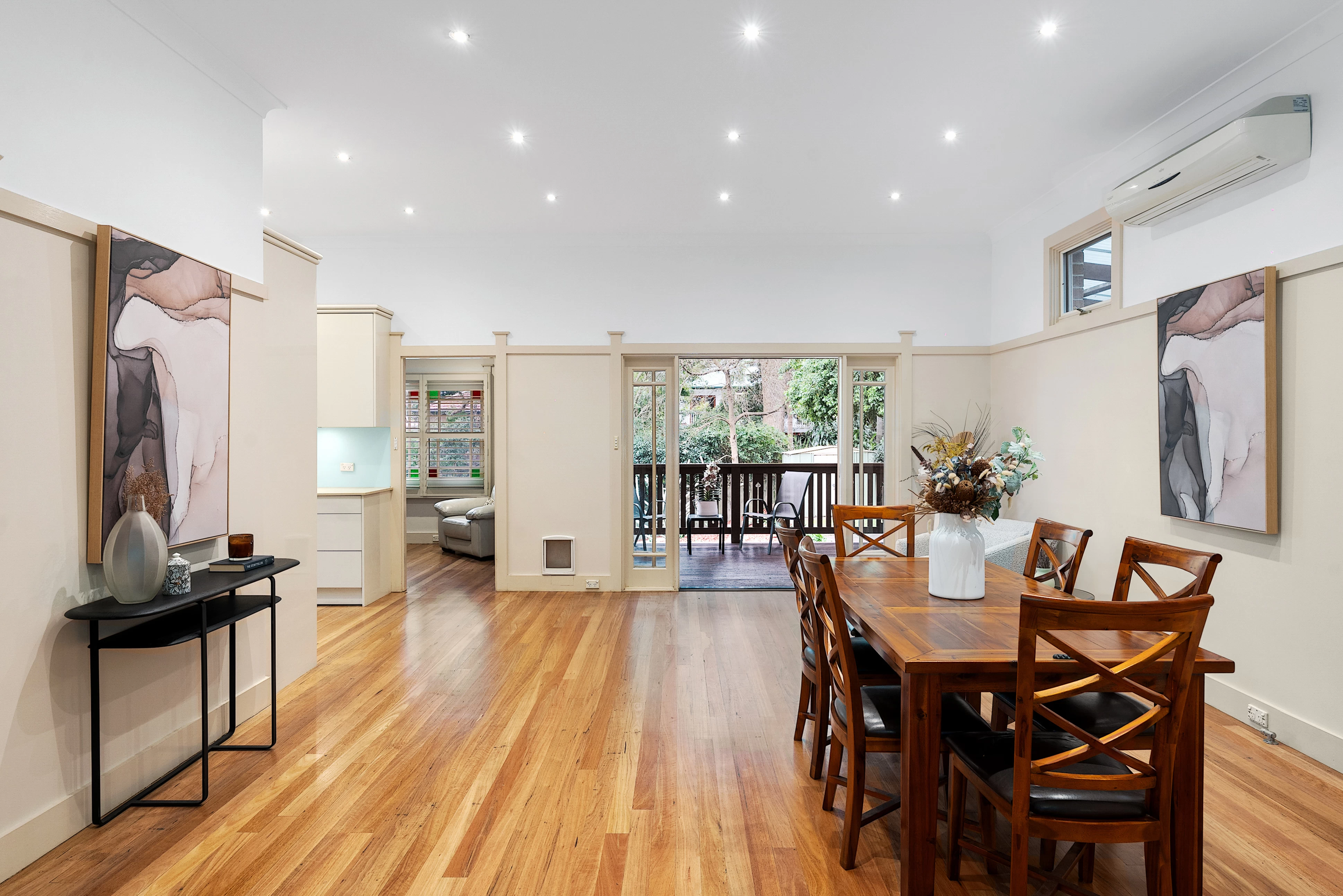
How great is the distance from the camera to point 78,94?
7.10ft

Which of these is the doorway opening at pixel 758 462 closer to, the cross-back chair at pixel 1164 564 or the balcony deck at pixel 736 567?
the balcony deck at pixel 736 567

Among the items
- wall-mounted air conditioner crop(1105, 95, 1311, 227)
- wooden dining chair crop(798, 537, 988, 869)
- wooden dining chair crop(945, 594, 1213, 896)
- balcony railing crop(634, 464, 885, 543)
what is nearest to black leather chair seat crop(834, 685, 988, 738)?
wooden dining chair crop(798, 537, 988, 869)

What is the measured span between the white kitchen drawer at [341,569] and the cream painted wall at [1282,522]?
521cm

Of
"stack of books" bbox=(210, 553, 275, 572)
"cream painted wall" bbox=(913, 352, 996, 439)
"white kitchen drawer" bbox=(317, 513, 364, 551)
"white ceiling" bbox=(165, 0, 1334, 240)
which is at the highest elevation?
"white ceiling" bbox=(165, 0, 1334, 240)

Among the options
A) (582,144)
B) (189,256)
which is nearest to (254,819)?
(189,256)

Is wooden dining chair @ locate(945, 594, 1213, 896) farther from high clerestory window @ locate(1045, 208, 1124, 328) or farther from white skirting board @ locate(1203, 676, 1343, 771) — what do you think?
high clerestory window @ locate(1045, 208, 1124, 328)

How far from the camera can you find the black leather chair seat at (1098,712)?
72.5 inches

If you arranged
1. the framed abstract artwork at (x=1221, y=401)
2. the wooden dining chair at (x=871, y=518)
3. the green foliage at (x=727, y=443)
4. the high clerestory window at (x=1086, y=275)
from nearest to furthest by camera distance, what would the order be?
1. the framed abstract artwork at (x=1221, y=401)
2. the wooden dining chair at (x=871, y=518)
3. the high clerestory window at (x=1086, y=275)
4. the green foliage at (x=727, y=443)

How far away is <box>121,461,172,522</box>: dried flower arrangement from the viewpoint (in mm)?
2229

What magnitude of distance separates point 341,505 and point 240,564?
251cm

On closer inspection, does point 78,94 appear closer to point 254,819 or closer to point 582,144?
point 582,144

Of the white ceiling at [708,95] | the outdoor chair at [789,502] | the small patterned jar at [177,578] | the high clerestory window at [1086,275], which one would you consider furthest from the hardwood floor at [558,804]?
the outdoor chair at [789,502]

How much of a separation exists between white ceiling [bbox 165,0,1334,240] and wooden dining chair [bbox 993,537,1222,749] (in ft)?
6.80

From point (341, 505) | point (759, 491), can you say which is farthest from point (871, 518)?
point (759, 491)
